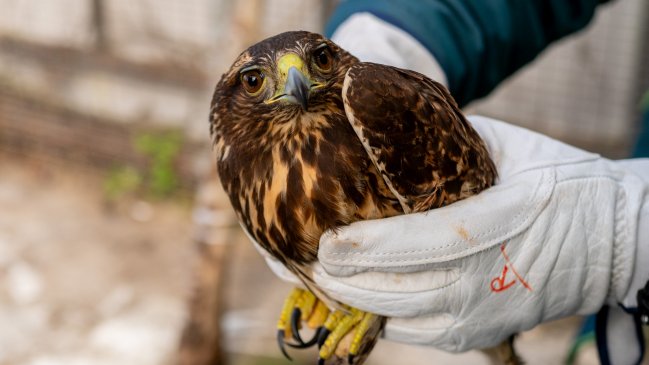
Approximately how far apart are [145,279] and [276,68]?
14.2 feet

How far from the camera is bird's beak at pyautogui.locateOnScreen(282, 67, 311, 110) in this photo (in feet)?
Answer: 6.93

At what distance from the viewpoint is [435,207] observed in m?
2.25

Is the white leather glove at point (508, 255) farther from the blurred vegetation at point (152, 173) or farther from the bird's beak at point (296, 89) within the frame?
the blurred vegetation at point (152, 173)

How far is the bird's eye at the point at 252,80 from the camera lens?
2246 mm

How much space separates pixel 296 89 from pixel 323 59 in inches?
7.1

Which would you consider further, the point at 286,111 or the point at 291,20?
the point at 291,20

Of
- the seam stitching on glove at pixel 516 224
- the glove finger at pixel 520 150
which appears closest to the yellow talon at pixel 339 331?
the seam stitching on glove at pixel 516 224

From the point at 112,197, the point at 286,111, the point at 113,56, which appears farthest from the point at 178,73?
the point at 286,111

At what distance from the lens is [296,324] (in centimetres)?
253

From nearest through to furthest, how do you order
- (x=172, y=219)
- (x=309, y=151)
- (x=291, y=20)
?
(x=309, y=151), (x=291, y=20), (x=172, y=219)

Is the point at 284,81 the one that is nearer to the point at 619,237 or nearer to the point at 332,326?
the point at 332,326

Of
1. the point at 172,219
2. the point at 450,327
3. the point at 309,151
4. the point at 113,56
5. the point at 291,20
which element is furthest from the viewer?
the point at 113,56

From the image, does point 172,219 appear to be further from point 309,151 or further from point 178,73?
point 309,151

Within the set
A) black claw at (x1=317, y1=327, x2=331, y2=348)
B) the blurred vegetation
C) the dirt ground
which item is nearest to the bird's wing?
black claw at (x1=317, y1=327, x2=331, y2=348)
